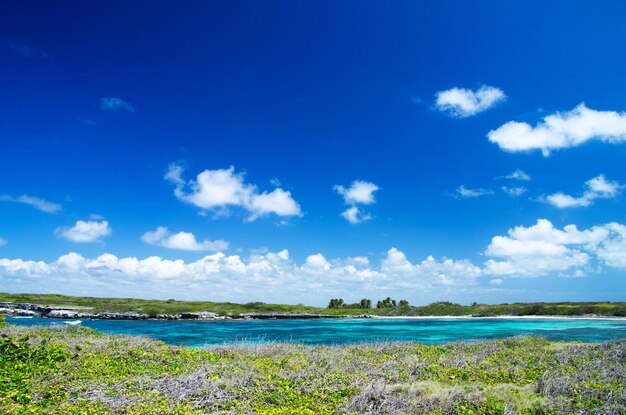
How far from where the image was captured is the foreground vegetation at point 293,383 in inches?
533

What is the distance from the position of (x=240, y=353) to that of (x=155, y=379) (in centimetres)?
852

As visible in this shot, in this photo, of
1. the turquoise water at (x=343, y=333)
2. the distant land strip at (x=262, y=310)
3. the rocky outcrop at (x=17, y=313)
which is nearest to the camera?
the turquoise water at (x=343, y=333)

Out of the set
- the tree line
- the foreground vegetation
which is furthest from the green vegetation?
the foreground vegetation

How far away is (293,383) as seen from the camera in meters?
16.8

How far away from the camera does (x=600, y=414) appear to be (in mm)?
13109

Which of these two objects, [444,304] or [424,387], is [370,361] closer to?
[424,387]

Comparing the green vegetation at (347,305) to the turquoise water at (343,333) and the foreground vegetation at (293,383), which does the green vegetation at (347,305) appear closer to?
the turquoise water at (343,333)

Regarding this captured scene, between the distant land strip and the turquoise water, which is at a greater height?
the turquoise water

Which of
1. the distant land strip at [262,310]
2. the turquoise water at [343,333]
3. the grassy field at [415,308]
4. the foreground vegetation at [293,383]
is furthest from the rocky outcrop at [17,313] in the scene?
the foreground vegetation at [293,383]

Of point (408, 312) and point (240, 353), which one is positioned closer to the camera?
point (240, 353)

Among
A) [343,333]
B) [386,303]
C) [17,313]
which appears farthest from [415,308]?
[17,313]

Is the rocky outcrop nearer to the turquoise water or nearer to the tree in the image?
the turquoise water

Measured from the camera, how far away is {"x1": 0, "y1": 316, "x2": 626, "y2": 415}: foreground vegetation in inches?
533

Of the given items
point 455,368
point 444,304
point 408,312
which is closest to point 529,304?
point 444,304
